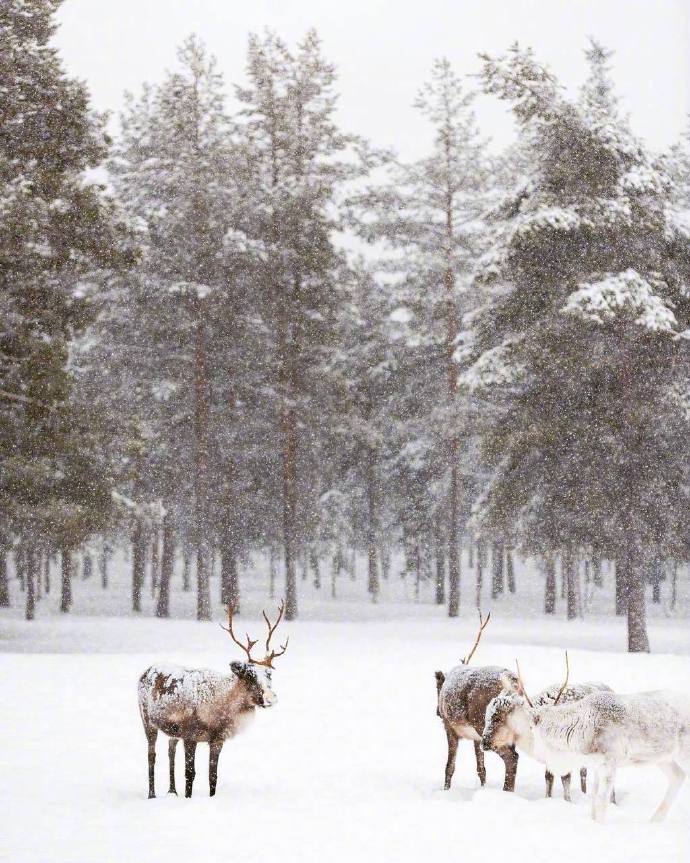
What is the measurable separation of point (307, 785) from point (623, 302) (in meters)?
10.8

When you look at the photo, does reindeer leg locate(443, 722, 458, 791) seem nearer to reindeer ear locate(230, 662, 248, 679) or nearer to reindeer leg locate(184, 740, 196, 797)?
reindeer ear locate(230, 662, 248, 679)

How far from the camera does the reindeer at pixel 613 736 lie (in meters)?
4.71

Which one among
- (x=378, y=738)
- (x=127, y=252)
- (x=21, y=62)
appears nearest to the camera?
(x=378, y=738)

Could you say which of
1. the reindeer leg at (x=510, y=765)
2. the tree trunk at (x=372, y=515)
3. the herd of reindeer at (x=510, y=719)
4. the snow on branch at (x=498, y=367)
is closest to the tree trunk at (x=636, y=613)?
the snow on branch at (x=498, y=367)

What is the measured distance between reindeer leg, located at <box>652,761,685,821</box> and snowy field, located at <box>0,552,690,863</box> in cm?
7

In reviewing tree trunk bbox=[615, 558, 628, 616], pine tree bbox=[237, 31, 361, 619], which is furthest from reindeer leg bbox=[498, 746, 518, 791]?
tree trunk bbox=[615, 558, 628, 616]

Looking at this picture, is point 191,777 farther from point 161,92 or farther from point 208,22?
point 161,92

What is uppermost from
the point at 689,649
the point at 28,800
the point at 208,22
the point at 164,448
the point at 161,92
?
the point at 161,92

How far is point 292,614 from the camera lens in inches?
903

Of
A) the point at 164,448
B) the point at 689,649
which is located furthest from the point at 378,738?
the point at 164,448

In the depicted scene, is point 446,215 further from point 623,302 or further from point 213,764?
point 213,764

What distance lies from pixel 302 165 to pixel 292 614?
37.8ft

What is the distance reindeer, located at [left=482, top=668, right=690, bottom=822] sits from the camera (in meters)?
4.71

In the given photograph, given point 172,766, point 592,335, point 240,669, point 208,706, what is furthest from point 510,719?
point 592,335
